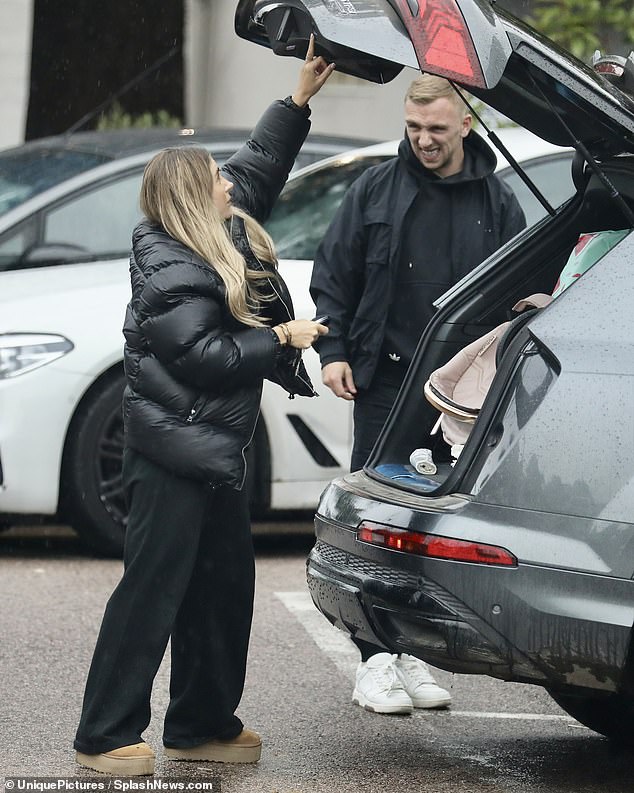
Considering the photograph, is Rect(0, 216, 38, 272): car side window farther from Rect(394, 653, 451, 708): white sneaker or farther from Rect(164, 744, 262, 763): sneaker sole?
Rect(164, 744, 262, 763): sneaker sole

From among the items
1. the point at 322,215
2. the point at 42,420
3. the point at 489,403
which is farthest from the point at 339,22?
the point at 322,215

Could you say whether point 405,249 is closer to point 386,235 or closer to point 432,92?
point 386,235

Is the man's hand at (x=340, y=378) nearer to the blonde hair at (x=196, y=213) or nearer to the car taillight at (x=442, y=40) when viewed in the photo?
the blonde hair at (x=196, y=213)

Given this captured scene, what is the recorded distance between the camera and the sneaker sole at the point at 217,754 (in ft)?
14.1

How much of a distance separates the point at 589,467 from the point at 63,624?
283 cm

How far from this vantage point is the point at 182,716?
428cm

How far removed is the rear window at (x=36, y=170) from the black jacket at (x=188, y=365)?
3.78 meters

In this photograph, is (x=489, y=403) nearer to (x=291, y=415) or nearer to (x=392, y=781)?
(x=392, y=781)

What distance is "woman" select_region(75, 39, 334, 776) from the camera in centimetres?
400

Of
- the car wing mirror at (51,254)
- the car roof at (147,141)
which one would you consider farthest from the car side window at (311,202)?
the car wing mirror at (51,254)

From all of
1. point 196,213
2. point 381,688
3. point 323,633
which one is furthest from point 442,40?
point 323,633

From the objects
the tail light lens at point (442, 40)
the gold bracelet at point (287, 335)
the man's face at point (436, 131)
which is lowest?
the gold bracelet at point (287, 335)

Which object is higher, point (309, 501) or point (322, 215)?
point (322, 215)

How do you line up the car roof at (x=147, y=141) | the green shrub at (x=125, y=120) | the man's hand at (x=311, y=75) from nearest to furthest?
the man's hand at (x=311, y=75) < the car roof at (x=147, y=141) < the green shrub at (x=125, y=120)
